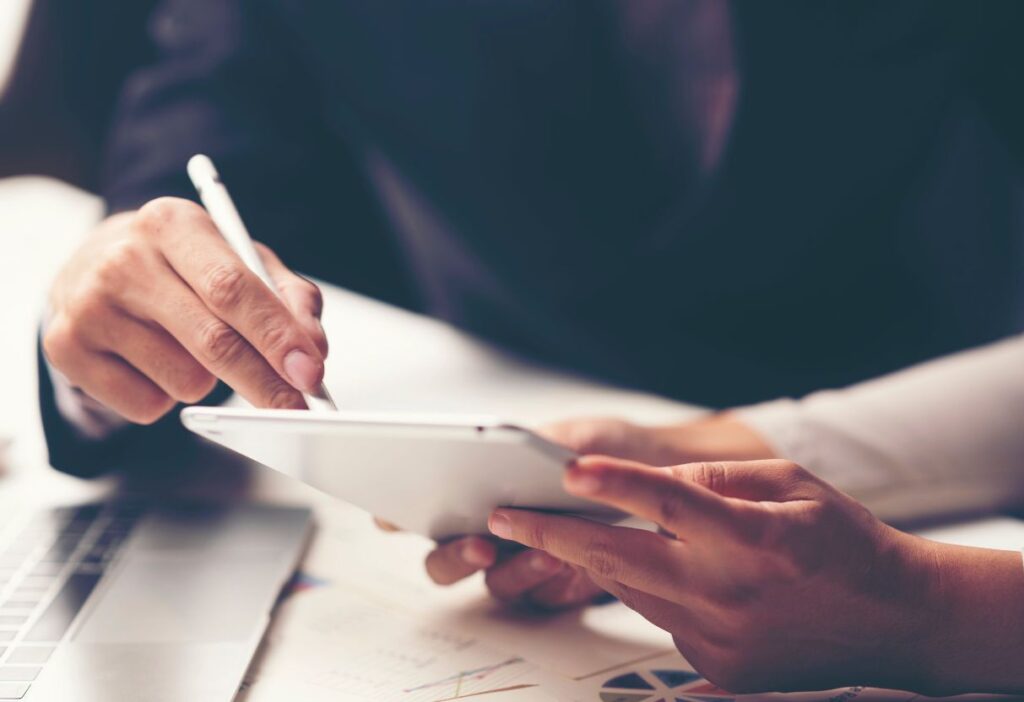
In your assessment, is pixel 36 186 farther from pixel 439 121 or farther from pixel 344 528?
pixel 344 528

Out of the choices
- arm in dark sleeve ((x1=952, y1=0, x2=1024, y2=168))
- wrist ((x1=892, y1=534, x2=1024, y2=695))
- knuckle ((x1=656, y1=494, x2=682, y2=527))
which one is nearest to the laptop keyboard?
knuckle ((x1=656, y1=494, x2=682, y2=527))

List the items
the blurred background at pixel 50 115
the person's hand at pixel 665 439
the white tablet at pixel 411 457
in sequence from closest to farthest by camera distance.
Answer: the white tablet at pixel 411 457 → the person's hand at pixel 665 439 → the blurred background at pixel 50 115

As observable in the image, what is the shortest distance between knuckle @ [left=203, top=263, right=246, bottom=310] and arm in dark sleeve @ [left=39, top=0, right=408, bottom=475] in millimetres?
305

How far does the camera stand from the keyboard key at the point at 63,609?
49cm

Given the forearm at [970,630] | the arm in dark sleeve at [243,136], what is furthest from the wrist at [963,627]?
the arm in dark sleeve at [243,136]

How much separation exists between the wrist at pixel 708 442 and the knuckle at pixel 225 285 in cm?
33

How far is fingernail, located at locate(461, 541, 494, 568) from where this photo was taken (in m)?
0.53

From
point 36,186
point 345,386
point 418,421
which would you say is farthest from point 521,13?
point 36,186

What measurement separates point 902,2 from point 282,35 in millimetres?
647

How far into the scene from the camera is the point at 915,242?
3.21 ft

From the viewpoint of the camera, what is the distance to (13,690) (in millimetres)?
435

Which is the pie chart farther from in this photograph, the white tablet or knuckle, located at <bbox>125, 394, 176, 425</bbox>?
knuckle, located at <bbox>125, 394, 176, 425</bbox>

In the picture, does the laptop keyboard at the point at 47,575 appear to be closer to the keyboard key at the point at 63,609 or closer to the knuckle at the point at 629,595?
the keyboard key at the point at 63,609

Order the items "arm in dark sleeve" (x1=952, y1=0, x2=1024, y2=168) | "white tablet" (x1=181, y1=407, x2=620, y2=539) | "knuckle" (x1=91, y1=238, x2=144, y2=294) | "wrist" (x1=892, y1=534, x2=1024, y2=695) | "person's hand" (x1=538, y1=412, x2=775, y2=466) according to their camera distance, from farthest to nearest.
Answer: "arm in dark sleeve" (x1=952, y1=0, x2=1024, y2=168) < "person's hand" (x1=538, y1=412, x2=775, y2=466) < "knuckle" (x1=91, y1=238, x2=144, y2=294) < "wrist" (x1=892, y1=534, x2=1024, y2=695) < "white tablet" (x1=181, y1=407, x2=620, y2=539)
